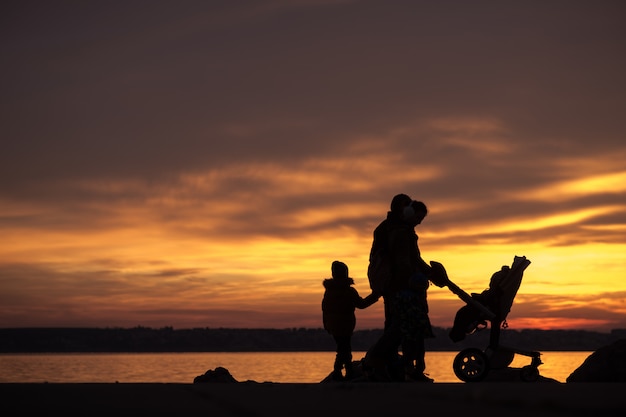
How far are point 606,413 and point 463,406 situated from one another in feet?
3.47

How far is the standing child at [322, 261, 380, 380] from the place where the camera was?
11922mm

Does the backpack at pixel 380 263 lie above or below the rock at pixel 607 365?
above

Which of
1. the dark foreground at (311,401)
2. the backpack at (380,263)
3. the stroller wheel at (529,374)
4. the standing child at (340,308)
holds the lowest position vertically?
the dark foreground at (311,401)

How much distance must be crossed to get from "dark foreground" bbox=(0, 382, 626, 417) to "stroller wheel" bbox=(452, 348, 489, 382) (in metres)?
3.51

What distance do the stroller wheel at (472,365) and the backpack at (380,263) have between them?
155 centimetres

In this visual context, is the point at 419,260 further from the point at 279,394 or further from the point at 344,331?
the point at 279,394

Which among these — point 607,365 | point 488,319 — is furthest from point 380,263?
point 607,365

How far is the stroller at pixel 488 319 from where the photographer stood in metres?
11.7

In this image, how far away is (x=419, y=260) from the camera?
10.9 metres

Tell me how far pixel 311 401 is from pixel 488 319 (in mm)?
5549

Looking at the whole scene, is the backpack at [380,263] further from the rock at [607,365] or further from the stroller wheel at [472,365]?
the rock at [607,365]

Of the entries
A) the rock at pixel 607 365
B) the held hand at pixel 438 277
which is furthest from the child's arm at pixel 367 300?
the rock at pixel 607 365

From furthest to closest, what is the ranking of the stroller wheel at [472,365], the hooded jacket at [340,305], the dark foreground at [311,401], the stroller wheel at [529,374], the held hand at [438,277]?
the stroller wheel at [529,374] < the hooded jacket at [340,305] < the stroller wheel at [472,365] < the held hand at [438,277] < the dark foreground at [311,401]

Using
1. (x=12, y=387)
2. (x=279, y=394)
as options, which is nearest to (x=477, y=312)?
(x=279, y=394)
